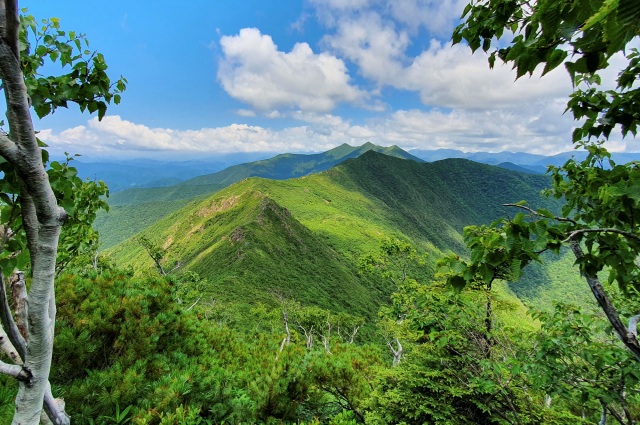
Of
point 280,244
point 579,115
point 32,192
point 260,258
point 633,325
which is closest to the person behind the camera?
point 32,192

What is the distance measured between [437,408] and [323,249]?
113m

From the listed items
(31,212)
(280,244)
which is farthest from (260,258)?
(31,212)

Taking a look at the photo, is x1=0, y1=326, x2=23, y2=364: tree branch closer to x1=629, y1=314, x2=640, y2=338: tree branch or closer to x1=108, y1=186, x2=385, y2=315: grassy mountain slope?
x1=629, y1=314, x2=640, y2=338: tree branch

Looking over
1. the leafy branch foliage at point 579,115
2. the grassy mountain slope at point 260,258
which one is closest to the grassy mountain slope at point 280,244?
the grassy mountain slope at point 260,258

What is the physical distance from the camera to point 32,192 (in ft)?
6.64

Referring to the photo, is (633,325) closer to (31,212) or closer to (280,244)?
(31,212)

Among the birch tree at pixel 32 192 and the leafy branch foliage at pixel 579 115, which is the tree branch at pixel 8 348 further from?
the leafy branch foliage at pixel 579 115

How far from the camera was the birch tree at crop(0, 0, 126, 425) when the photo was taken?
187 centimetres

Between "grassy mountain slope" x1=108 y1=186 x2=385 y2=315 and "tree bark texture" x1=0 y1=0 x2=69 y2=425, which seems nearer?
"tree bark texture" x1=0 y1=0 x2=69 y2=425

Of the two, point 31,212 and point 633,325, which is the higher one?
point 31,212

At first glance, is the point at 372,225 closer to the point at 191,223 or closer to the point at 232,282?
the point at 191,223

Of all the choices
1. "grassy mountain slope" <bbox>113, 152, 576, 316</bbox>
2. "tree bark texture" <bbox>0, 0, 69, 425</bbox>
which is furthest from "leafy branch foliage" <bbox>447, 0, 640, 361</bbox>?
"grassy mountain slope" <bbox>113, 152, 576, 316</bbox>

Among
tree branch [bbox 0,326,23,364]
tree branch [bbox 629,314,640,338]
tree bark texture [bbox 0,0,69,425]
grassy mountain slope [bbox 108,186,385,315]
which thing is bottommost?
grassy mountain slope [bbox 108,186,385,315]

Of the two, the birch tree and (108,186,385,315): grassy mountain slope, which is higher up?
the birch tree
